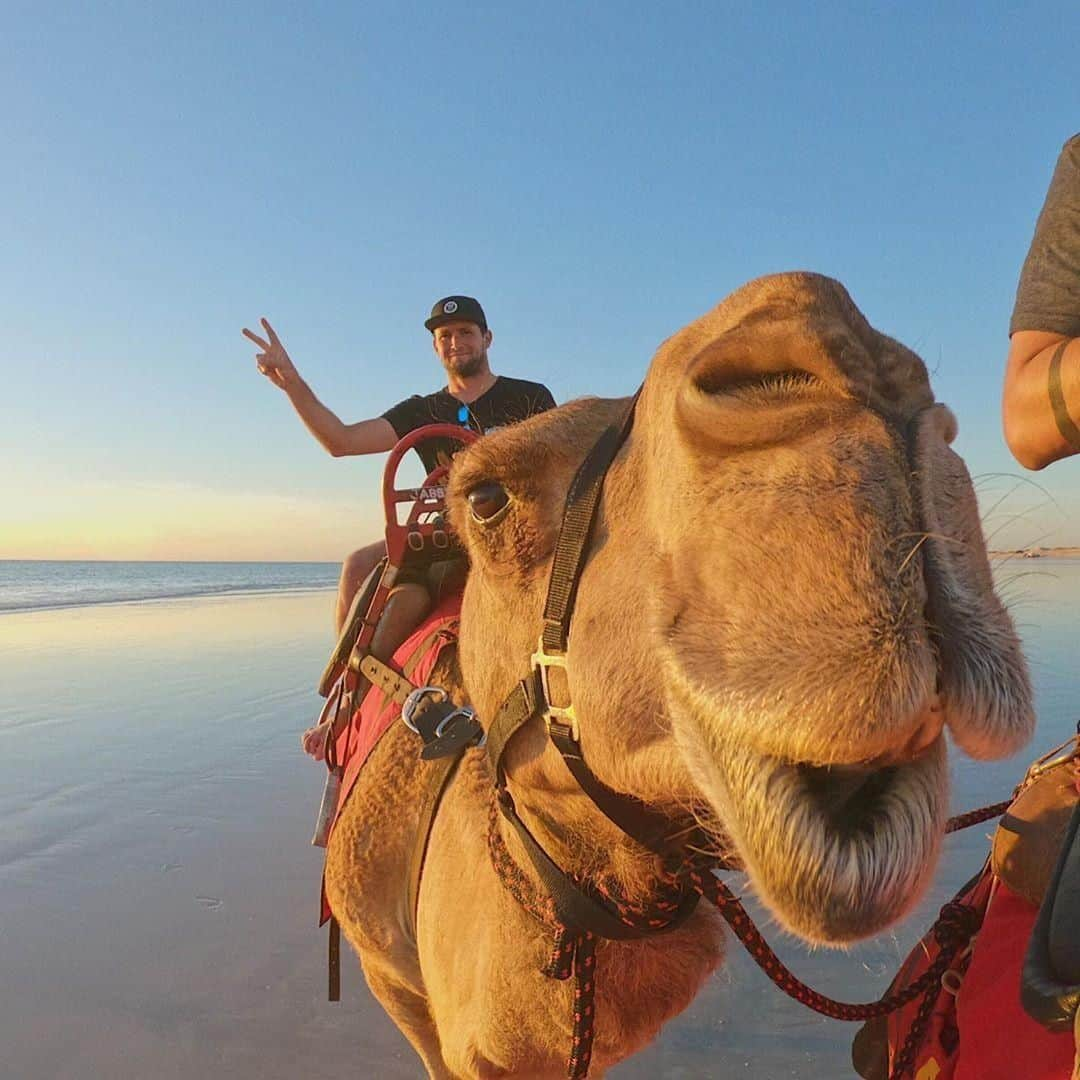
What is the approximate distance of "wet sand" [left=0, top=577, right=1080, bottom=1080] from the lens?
388cm

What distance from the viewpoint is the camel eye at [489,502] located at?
6.11 feet

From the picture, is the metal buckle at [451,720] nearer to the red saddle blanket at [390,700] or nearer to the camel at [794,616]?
the red saddle blanket at [390,700]

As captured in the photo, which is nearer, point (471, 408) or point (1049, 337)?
point (1049, 337)

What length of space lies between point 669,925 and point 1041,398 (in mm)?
1370

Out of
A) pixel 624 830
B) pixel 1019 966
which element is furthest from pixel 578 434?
pixel 1019 966

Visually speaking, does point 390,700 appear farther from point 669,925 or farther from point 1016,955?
point 1016,955

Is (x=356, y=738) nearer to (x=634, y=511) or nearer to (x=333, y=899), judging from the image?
(x=333, y=899)

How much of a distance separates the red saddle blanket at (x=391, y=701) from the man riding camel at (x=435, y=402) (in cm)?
81

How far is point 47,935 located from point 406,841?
332 centimetres

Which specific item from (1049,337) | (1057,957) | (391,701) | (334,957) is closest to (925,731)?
(1057,957)

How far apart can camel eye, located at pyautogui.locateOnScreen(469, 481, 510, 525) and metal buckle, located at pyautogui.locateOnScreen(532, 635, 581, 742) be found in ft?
1.04

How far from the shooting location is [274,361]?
13.9ft

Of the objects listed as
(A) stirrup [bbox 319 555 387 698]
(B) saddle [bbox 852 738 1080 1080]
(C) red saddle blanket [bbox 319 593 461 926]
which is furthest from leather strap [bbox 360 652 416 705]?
(B) saddle [bbox 852 738 1080 1080]

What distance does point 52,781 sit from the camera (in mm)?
7656
